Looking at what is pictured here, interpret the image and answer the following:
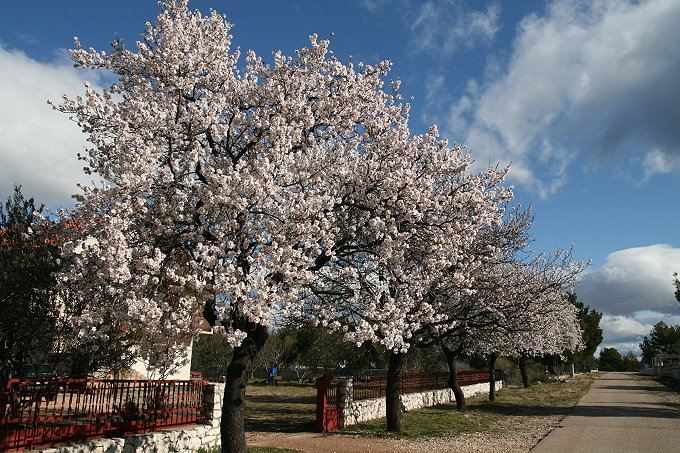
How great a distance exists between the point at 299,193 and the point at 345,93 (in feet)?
9.63

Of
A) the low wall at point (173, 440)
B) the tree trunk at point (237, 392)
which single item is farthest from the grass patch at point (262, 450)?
the tree trunk at point (237, 392)

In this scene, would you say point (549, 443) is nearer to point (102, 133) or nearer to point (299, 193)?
point (299, 193)

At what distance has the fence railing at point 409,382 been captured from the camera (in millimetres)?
18719

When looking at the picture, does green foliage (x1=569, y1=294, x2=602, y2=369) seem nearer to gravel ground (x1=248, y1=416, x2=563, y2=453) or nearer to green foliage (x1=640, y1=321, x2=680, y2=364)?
green foliage (x1=640, y1=321, x2=680, y2=364)

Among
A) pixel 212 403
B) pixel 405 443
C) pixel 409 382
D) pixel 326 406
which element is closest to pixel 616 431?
pixel 405 443

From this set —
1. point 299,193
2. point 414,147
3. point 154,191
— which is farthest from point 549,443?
point 154,191

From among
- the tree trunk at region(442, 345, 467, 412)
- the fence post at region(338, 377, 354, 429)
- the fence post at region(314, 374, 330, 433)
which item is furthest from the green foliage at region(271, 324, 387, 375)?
the fence post at region(314, 374, 330, 433)

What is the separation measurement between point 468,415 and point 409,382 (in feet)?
10.4

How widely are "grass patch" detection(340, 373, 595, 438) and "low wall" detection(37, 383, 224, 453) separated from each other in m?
4.80

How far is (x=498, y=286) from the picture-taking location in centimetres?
1598

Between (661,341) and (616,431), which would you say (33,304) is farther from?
(661,341)

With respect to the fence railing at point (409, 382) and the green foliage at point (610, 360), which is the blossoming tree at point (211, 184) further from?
the green foliage at point (610, 360)

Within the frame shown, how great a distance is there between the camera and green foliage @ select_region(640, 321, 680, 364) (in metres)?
78.7

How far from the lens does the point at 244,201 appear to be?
348 inches
